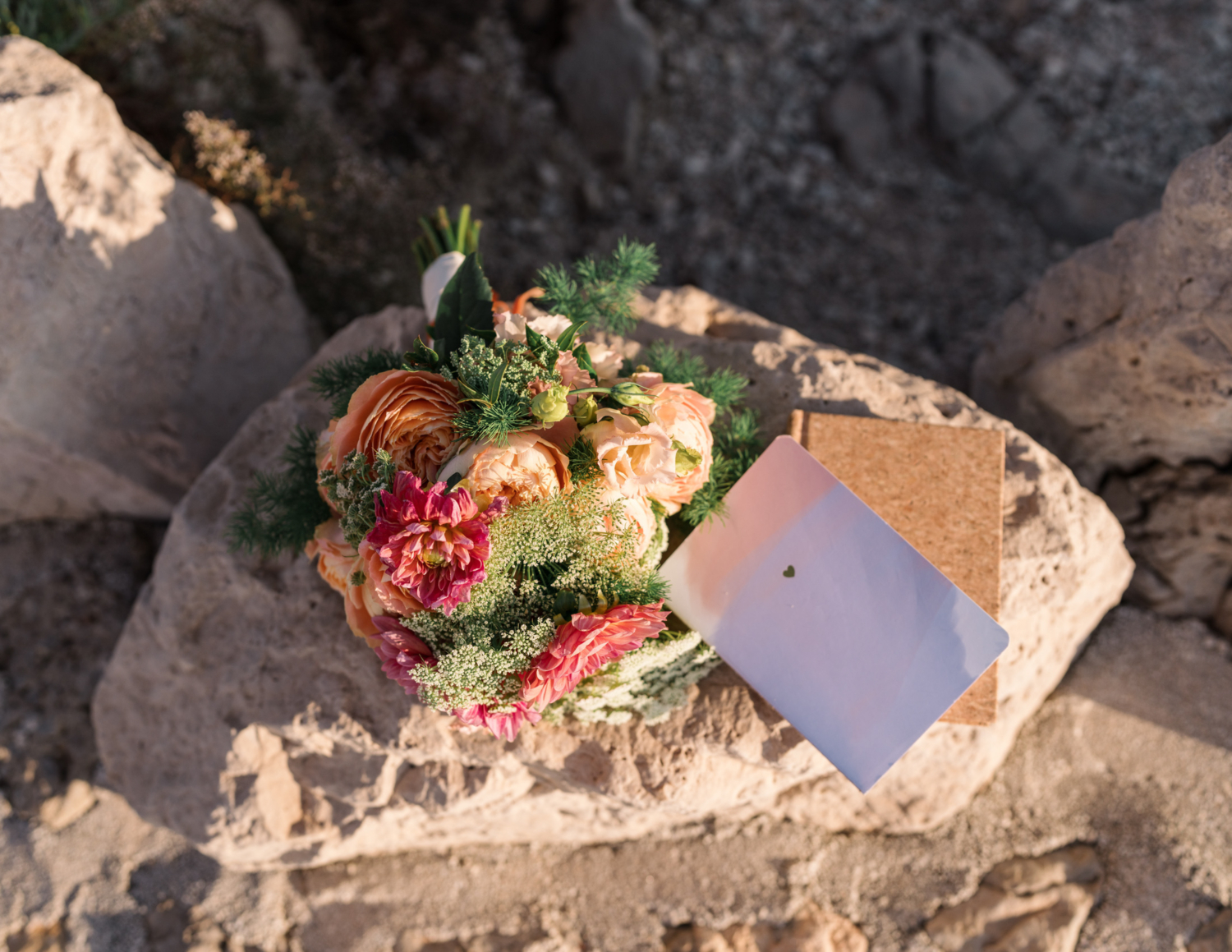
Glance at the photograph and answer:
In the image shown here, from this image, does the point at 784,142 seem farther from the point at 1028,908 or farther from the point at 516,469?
the point at 1028,908

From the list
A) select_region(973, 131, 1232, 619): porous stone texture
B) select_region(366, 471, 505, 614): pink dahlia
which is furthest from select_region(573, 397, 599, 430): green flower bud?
select_region(973, 131, 1232, 619): porous stone texture

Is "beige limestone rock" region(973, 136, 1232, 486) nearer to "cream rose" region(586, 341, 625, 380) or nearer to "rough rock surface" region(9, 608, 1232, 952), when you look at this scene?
"rough rock surface" region(9, 608, 1232, 952)

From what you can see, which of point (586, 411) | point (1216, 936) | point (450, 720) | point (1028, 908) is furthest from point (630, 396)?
point (1216, 936)

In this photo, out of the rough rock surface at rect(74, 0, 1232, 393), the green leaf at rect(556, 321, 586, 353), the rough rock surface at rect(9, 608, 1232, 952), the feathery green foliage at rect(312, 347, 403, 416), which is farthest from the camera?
the rough rock surface at rect(74, 0, 1232, 393)

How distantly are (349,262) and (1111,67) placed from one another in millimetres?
3437

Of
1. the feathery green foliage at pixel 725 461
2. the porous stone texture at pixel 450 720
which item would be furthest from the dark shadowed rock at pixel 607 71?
the feathery green foliage at pixel 725 461

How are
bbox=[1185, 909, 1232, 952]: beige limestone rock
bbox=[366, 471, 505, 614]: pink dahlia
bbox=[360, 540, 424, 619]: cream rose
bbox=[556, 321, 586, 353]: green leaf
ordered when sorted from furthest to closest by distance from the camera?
bbox=[1185, 909, 1232, 952]: beige limestone rock → bbox=[556, 321, 586, 353]: green leaf → bbox=[360, 540, 424, 619]: cream rose → bbox=[366, 471, 505, 614]: pink dahlia

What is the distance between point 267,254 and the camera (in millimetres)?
2859

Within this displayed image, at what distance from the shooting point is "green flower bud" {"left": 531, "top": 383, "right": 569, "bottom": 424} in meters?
1.35

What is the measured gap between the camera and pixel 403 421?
1.42m

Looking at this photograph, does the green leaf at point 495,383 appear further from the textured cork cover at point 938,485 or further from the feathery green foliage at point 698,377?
the textured cork cover at point 938,485

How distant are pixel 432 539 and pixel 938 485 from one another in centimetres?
132

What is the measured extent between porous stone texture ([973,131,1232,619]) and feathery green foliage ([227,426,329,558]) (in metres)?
2.33

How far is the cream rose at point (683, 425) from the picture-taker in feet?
4.68
